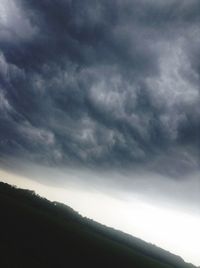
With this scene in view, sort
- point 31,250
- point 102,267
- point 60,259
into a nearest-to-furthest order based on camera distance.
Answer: point 31,250
point 60,259
point 102,267

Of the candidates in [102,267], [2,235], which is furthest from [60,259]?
[102,267]

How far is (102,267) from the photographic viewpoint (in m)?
32.1

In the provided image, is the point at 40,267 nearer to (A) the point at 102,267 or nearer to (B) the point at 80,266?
(B) the point at 80,266

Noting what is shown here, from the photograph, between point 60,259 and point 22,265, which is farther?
point 60,259

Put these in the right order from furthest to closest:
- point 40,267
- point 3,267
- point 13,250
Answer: point 13,250
point 40,267
point 3,267

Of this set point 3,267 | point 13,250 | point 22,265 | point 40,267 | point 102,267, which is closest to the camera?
point 3,267

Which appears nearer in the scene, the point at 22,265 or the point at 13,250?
the point at 22,265

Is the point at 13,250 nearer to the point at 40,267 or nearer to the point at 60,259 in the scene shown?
the point at 40,267

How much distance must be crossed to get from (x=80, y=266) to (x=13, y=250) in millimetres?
7878

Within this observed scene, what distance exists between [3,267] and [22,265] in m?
2.30

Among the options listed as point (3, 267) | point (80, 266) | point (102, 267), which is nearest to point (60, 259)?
point (80, 266)

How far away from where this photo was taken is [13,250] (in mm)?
21688

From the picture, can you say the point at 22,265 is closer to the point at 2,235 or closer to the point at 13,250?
the point at 13,250

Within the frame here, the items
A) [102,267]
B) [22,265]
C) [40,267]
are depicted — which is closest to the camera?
[22,265]
